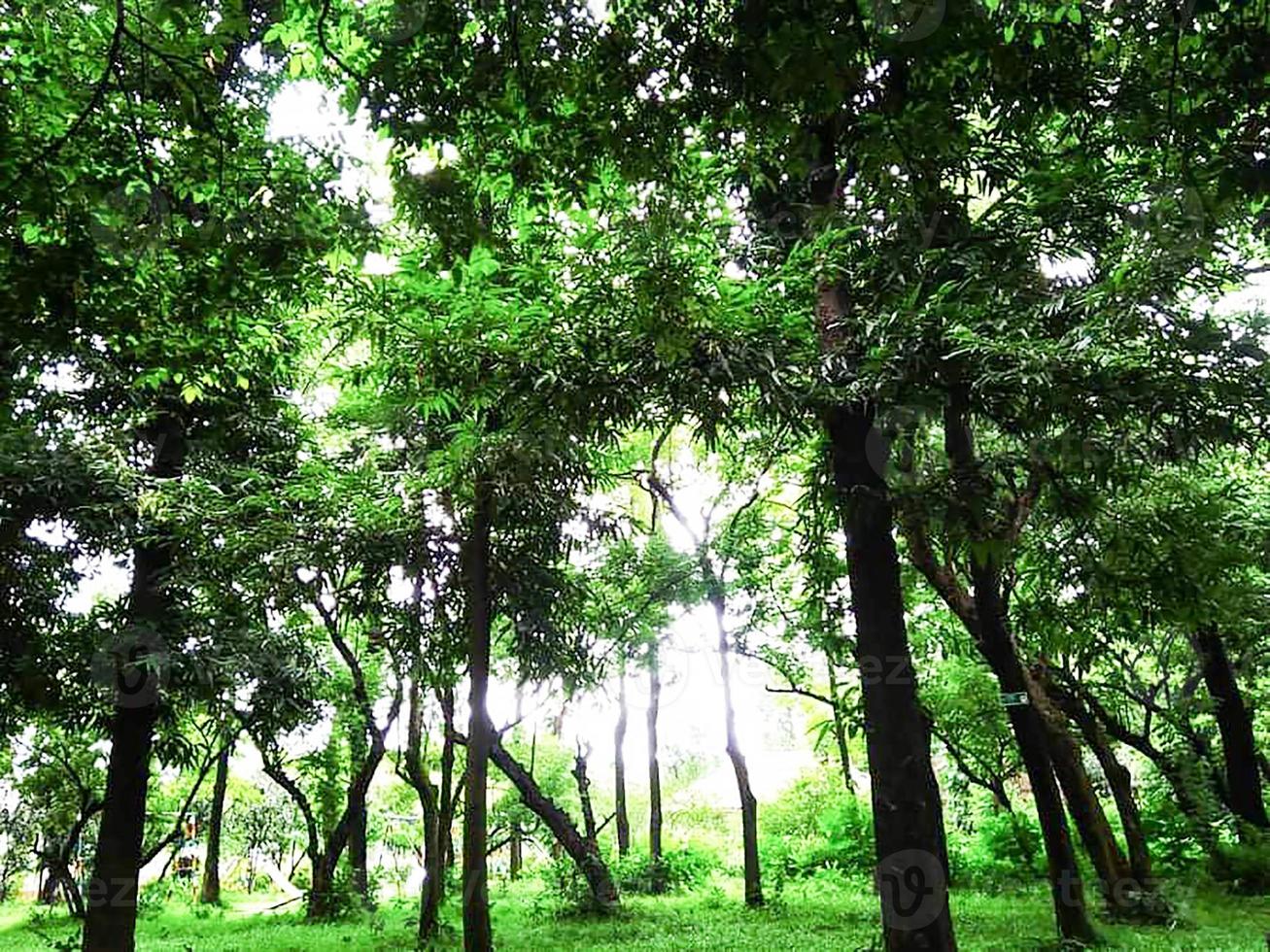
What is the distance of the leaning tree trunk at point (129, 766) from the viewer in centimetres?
915

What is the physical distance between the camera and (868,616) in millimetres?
6422

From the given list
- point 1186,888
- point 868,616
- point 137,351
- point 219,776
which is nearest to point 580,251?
point 137,351

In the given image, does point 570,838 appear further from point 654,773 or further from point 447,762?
point 654,773

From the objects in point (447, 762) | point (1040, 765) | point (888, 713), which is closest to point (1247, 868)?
point (1040, 765)

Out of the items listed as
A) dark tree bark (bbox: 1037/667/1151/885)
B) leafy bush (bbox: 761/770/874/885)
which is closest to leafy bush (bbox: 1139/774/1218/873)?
dark tree bark (bbox: 1037/667/1151/885)

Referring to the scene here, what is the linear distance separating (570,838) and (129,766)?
6.92m

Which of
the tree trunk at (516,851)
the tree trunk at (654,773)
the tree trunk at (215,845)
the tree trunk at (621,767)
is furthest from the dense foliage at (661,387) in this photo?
the tree trunk at (621,767)

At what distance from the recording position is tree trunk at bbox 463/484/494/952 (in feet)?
27.9

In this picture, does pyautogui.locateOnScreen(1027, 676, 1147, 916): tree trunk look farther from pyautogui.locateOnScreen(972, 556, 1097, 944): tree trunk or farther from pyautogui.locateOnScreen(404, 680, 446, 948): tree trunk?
pyautogui.locateOnScreen(404, 680, 446, 948): tree trunk

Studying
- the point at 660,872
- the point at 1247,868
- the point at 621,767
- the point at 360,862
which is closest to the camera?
the point at 1247,868

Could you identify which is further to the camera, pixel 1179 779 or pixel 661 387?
pixel 1179 779

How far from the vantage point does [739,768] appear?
14.2m

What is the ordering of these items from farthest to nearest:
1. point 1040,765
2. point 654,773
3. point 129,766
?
point 654,773
point 129,766
point 1040,765

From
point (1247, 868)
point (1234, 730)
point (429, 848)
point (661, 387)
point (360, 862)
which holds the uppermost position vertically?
point (661, 387)
